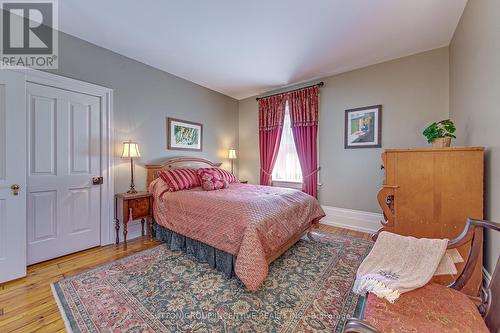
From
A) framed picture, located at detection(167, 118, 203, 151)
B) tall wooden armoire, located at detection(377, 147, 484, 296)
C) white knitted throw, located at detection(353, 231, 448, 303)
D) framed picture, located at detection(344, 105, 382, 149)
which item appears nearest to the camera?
white knitted throw, located at detection(353, 231, 448, 303)

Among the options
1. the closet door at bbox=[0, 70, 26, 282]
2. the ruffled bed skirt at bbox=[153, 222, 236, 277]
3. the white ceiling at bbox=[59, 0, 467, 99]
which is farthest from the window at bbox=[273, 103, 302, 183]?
the closet door at bbox=[0, 70, 26, 282]

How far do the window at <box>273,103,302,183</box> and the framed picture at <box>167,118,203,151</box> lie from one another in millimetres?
1720

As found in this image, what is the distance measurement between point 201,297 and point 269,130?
338cm

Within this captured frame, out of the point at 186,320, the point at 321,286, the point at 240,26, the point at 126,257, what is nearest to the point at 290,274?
the point at 321,286

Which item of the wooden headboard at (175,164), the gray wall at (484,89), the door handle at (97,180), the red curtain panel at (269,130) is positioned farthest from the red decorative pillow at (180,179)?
the gray wall at (484,89)

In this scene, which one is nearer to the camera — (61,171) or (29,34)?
(29,34)

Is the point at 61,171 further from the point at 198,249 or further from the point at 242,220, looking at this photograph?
the point at 242,220

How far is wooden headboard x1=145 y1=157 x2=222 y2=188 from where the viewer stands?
330 centimetres

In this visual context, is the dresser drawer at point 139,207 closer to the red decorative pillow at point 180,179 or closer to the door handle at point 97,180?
the red decorative pillow at point 180,179

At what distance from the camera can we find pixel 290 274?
2.11 metres

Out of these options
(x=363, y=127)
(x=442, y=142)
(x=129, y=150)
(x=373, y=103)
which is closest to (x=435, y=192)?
(x=442, y=142)

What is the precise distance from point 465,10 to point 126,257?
459cm

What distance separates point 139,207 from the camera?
2.85 m

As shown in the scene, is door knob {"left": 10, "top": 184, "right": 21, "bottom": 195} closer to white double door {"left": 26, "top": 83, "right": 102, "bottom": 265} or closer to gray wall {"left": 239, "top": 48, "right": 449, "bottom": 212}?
white double door {"left": 26, "top": 83, "right": 102, "bottom": 265}
